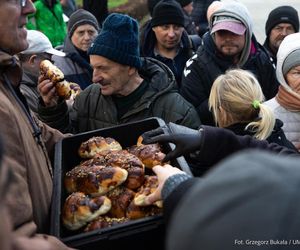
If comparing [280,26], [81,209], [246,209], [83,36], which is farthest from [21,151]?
[280,26]

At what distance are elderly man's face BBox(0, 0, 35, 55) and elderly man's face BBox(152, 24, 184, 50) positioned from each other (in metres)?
2.48

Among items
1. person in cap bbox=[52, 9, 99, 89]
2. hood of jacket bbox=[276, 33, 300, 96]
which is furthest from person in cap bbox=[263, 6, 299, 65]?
person in cap bbox=[52, 9, 99, 89]

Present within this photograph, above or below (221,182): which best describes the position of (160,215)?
below

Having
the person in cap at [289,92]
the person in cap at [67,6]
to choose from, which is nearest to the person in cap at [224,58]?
the person in cap at [289,92]

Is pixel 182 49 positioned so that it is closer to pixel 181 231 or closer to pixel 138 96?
pixel 138 96

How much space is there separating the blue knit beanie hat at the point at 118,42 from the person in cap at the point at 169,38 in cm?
144

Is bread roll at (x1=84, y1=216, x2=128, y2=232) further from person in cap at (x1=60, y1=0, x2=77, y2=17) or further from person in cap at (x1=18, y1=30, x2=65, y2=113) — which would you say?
person in cap at (x1=60, y1=0, x2=77, y2=17)

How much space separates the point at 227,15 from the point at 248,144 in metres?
1.91

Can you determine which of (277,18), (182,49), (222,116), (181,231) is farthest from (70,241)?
(277,18)

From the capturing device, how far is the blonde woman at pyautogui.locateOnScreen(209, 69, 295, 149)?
2527 mm

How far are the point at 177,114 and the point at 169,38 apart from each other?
1.76m

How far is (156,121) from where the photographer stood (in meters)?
2.39

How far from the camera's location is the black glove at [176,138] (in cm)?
199

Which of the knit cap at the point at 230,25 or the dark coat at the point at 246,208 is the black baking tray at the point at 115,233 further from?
the knit cap at the point at 230,25
